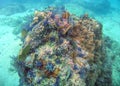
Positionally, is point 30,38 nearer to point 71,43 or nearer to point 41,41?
point 41,41

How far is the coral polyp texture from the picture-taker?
400cm

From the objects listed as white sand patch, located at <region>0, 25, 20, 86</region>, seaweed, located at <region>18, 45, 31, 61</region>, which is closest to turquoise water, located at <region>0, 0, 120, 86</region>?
white sand patch, located at <region>0, 25, 20, 86</region>

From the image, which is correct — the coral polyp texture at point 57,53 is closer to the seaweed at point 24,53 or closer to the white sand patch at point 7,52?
the seaweed at point 24,53

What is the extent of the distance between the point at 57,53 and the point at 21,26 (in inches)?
416

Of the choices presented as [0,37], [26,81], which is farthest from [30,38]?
[0,37]

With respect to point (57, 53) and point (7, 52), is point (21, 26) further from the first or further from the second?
point (57, 53)

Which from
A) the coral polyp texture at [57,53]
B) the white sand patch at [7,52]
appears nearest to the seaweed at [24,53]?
the coral polyp texture at [57,53]

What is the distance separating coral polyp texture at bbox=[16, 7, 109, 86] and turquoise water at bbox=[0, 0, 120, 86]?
193 cm

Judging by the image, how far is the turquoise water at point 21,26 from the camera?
9.01 meters

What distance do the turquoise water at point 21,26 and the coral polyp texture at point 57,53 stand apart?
193 cm

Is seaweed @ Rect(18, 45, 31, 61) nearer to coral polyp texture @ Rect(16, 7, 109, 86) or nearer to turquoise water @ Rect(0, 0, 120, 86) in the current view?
coral polyp texture @ Rect(16, 7, 109, 86)

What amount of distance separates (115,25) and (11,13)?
10.6m

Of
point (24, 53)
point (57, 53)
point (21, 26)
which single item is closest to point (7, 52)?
point (21, 26)

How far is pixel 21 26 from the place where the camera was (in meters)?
14.4
